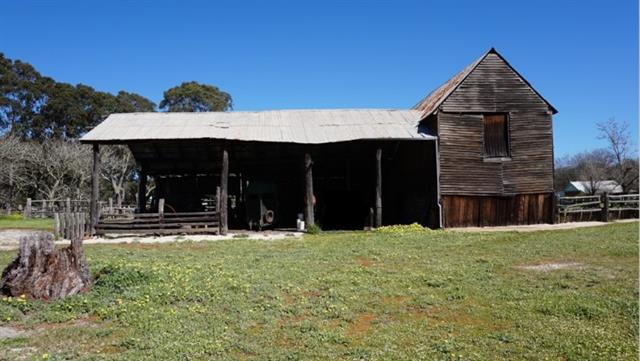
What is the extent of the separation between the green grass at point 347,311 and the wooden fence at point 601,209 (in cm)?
1225

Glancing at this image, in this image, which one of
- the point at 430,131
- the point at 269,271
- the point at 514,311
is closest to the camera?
the point at 514,311

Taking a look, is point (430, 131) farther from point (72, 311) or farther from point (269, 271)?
point (72, 311)

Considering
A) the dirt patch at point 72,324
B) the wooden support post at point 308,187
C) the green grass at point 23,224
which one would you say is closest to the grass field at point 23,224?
the green grass at point 23,224

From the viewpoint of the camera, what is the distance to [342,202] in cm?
2698

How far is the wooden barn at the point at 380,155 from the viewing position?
22.5 meters

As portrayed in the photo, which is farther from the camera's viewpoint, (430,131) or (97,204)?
(430,131)

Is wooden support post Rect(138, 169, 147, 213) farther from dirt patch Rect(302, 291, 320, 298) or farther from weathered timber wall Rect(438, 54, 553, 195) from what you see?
dirt patch Rect(302, 291, 320, 298)

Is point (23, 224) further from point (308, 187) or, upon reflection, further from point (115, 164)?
point (115, 164)

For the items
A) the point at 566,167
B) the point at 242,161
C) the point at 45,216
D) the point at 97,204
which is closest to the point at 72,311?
the point at 97,204

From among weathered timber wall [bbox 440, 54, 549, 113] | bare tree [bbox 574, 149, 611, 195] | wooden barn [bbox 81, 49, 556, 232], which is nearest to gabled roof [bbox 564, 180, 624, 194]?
bare tree [bbox 574, 149, 611, 195]

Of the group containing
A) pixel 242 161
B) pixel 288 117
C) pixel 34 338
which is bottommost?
pixel 34 338

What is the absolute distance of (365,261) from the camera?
486 inches

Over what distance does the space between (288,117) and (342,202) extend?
5466mm

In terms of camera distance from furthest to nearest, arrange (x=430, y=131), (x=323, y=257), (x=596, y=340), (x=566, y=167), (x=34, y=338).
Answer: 1. (x=566, y=167)
2. (x=430, y=131)
3. (x=323, y=257)
4. (x=34, y=338)
5. (x=596, y=340)
